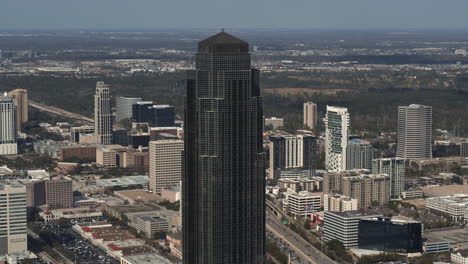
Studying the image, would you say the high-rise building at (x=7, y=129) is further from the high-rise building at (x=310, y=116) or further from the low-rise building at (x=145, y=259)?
the low-rise building at (x=145, y=259)

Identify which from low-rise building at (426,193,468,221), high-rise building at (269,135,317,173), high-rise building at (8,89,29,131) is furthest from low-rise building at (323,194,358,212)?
high-rise building at (8,89,29,131)

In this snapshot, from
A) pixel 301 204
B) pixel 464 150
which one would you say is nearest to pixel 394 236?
pixel 301 204

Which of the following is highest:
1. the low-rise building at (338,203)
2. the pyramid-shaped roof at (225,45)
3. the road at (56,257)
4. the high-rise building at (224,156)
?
the pyramid-shaped roof at (225,45)

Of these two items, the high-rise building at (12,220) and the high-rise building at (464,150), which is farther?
the high-rise building at (464,150)

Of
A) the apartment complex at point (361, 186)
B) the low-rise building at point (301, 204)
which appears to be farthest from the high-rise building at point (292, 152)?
the low-rise building at point (301, 204)

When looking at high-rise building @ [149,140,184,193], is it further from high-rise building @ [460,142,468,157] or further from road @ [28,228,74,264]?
high-rise building @ [460,142,468,157]
